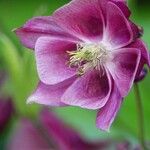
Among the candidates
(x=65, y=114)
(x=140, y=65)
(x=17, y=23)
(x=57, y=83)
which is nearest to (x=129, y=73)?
(x=140, y=65)

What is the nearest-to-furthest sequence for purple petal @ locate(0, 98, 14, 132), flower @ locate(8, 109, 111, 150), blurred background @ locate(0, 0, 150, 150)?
blurred background @ locate(0, 0, 150, 150) → flower @ locate(8, 109, 111, 150) → purple petal @ locate(0, 98, 14, 132)

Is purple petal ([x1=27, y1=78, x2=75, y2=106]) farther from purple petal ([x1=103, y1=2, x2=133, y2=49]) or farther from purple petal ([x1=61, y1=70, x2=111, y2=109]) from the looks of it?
purple petal ([x1=103, y1=2, x2=133, y2=49])

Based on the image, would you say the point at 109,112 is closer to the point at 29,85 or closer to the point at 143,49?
the point at 143,49

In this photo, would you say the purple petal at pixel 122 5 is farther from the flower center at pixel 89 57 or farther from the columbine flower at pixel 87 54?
the flower center at pixel 89 57

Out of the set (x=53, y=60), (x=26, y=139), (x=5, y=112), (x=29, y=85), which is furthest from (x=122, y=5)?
(x=26, y=139)

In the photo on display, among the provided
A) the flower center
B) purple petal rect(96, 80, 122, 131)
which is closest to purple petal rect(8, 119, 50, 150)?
the flower center
